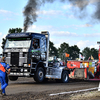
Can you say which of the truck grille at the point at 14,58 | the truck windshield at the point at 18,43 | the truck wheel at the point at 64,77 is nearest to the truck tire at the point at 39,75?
the truck grille at the point at 14,58

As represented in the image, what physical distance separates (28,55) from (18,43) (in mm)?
1163

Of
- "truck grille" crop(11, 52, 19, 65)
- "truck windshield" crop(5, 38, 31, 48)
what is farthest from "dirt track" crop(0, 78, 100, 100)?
"truck windshield" crop(5, 38, 31, 48)

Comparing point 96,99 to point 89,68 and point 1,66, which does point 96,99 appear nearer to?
point 1,66

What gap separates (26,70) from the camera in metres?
15.7

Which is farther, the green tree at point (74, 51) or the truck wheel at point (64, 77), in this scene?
the green tree at point (74, 51)

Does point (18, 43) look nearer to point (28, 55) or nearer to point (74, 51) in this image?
point (28, 55)

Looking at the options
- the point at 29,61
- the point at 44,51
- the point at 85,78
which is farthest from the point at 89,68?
the point at 29,61

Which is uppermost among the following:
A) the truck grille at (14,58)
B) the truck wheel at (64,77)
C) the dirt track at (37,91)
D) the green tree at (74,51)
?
the green tree at (74,51)

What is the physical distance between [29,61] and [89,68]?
632 cm

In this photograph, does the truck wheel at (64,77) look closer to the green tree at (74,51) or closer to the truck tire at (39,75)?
the truck tire at (39,75)

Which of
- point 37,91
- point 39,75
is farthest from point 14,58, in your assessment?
point 37,91

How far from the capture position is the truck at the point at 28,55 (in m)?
15.8

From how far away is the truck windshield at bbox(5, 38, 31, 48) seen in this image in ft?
52.6

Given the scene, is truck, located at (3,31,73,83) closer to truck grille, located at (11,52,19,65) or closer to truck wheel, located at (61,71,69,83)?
truck grille, located at (11,52,19,65)
